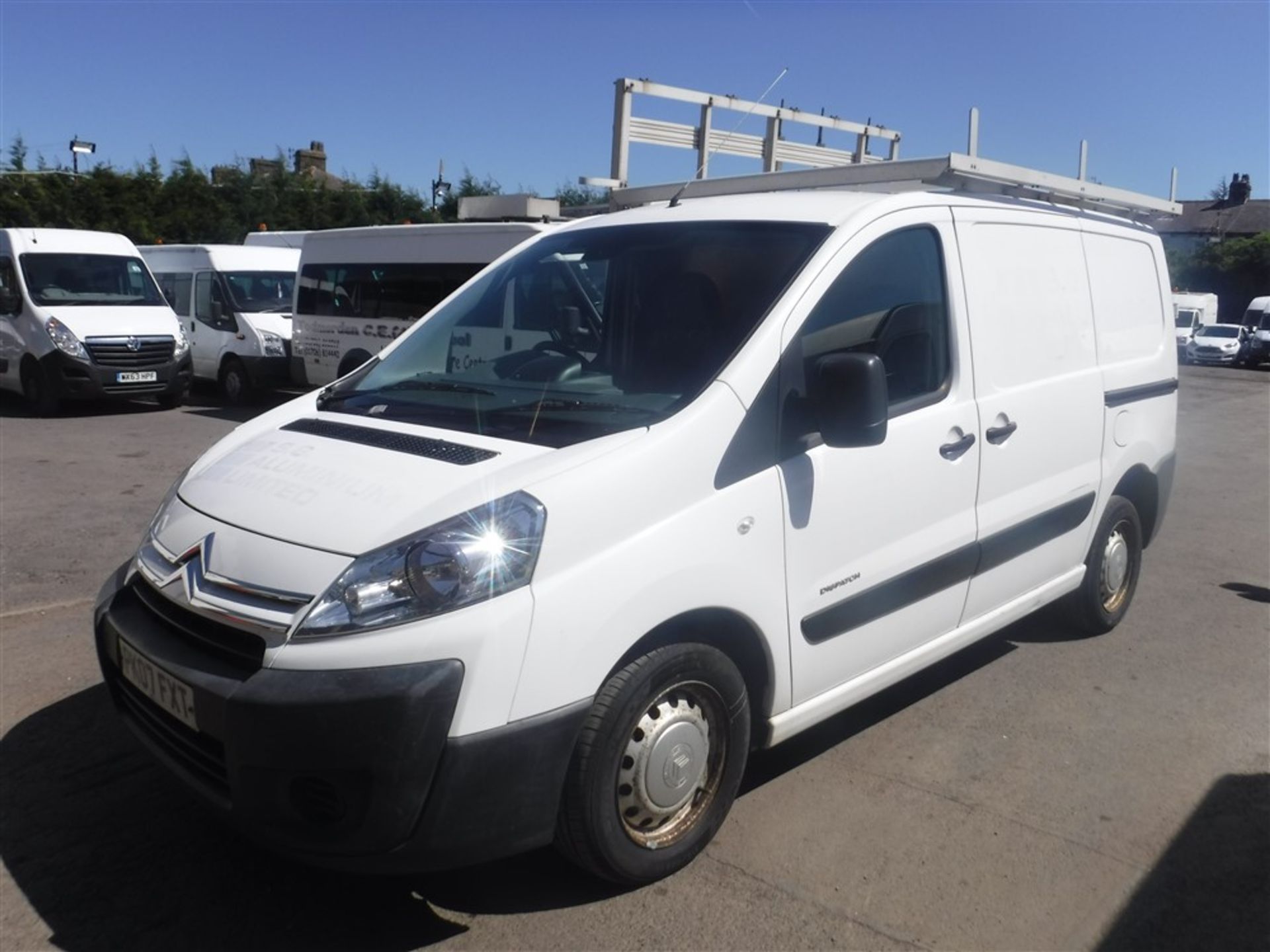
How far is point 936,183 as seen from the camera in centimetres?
431

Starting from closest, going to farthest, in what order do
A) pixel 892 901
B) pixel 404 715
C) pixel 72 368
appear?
1. pixel 404 715
2. pixel 892 901
3. pixel 72 368

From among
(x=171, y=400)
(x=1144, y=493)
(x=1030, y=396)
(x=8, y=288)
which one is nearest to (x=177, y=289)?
(x=171, y=400)

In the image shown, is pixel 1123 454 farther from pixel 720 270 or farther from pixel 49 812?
pixel 49 812

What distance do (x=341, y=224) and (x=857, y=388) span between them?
2657 cm

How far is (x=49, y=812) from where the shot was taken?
3.53 metres

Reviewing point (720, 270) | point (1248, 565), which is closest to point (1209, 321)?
point (1248, 565)

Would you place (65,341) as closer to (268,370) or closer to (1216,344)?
(268,370)

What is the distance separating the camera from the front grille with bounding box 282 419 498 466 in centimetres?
302

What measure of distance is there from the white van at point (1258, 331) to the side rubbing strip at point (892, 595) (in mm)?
34251

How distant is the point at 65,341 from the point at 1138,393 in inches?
493

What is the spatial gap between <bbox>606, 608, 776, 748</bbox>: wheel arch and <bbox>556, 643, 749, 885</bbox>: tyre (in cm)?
4

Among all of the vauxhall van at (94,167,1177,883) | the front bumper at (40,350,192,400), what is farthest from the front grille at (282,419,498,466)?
the front bumper at (40,350,192,400)

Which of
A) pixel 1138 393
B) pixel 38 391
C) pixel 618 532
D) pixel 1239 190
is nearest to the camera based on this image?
pixel 618 532

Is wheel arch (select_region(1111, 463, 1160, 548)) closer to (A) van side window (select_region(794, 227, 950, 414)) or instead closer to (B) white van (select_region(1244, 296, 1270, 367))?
(A) van side window (select_region(794, 227, 950, 414))
